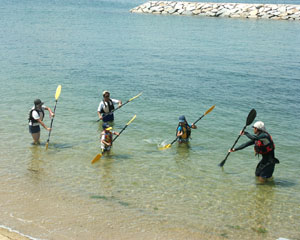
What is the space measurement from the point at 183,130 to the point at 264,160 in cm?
390

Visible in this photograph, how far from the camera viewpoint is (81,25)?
5475 centimetres

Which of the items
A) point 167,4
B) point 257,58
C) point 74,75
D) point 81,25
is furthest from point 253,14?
point 74,75

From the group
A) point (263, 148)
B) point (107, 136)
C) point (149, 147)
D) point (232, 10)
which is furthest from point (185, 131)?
point (232, 10)

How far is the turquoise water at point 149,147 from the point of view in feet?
31.4

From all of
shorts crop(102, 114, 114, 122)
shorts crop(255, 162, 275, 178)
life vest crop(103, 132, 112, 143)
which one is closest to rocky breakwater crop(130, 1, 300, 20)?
shorts crop(102, 114, 114, 122)

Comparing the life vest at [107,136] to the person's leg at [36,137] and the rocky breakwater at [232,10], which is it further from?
the rocky breakwater at [232,10]

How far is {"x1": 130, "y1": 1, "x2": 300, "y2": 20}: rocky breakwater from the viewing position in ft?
217

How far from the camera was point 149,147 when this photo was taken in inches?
589

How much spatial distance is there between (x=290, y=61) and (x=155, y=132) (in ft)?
69.3

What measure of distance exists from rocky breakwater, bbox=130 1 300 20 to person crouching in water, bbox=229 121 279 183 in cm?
5999

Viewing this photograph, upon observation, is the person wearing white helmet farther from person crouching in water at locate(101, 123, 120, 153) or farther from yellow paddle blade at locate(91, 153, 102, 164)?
yellow paddle blade at locate(91, 153, 102, 164)

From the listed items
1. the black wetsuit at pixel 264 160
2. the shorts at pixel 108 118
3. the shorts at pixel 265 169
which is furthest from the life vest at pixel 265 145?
the shorts at pixel 108 118

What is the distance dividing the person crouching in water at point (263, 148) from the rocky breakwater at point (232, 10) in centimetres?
5999

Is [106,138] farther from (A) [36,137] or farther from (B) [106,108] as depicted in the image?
(B) [106,108]
